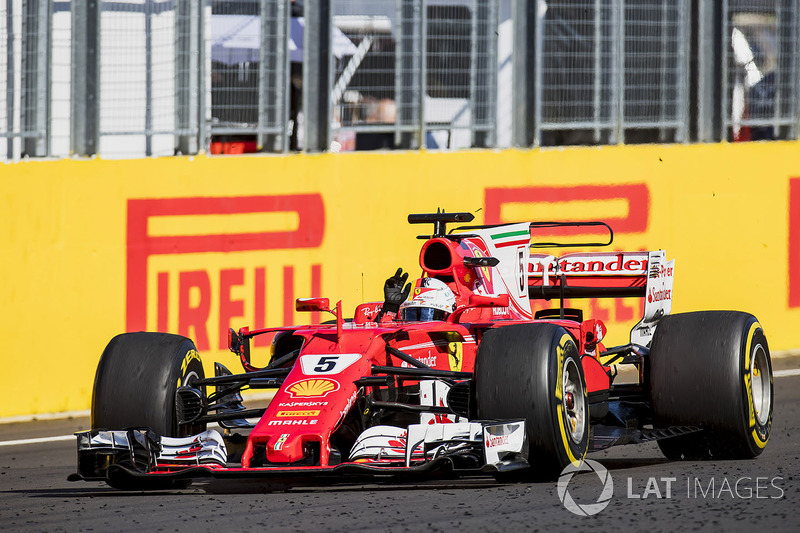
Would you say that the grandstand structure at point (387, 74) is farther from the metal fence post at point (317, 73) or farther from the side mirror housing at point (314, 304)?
the side mirror housing at point (314, 304)

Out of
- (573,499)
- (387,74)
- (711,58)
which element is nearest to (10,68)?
(387,74)

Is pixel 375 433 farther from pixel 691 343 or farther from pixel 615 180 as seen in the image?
pixel 615 180

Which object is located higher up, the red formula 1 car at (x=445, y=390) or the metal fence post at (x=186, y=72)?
the metal fence post at (x=186, y=72)

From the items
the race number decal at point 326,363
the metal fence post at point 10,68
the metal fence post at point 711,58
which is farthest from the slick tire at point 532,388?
the metal fence post at point 711,58

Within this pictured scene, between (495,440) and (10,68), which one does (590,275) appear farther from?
(10,68)

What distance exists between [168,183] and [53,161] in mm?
1021

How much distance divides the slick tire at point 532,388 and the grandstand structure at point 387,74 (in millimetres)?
5924

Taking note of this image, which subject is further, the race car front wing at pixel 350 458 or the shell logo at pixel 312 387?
the shell logo at pixel 312 387

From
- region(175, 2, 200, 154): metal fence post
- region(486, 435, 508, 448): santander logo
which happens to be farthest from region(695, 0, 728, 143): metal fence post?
region(486, 435, 508, 448): santander logo

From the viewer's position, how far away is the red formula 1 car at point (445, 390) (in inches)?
253

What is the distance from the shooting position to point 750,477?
6980 mm

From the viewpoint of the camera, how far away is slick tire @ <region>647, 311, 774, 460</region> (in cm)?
766

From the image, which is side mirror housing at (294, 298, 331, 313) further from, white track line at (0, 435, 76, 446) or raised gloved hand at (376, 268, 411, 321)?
white track line at (0, 435, 76, 446)

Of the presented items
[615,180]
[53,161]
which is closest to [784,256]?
[615,180]
